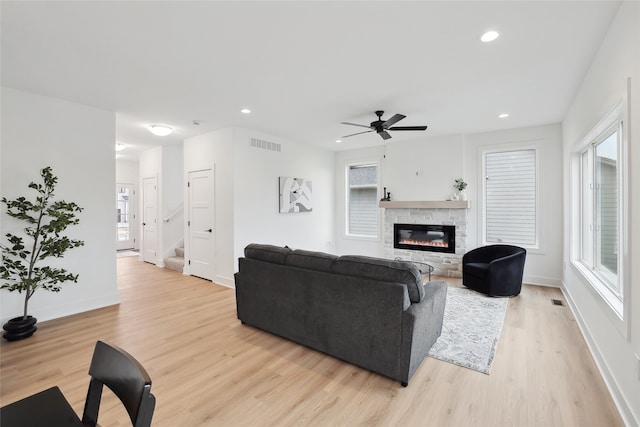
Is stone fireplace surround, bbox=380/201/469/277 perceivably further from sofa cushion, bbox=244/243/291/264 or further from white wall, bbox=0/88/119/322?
white wall, bbox=0/88/119/322

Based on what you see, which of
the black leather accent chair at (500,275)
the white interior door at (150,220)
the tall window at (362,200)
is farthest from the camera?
the tall window at (362,200)

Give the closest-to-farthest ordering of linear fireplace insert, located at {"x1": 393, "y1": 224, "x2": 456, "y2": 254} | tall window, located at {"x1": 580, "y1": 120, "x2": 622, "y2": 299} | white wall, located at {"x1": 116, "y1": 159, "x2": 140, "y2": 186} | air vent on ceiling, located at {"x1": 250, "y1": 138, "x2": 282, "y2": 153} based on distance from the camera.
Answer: tall window, located at {"x1": 580, "y1": 120, "x2": 622, "y2": 299} < air vent on ceiling, located at {"x1": 250, "y1": 138, "x2": 282, "y2": 153} < linear fireplace insert, located at {"x1": 393, "y1": 224, "x2": 456, "y2": 254} < white wall, located at {"x1": 116, "y1": 159, "x2": 140, "y2": 186}

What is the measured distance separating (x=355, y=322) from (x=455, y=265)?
4002 millimetres

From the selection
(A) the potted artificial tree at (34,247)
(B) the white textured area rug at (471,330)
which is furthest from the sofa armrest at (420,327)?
(A) the potted artificial tree at (34,247)

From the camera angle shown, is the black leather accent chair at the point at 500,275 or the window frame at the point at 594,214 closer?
the window frame at the point at 594,214

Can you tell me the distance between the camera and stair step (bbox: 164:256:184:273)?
6107 mm

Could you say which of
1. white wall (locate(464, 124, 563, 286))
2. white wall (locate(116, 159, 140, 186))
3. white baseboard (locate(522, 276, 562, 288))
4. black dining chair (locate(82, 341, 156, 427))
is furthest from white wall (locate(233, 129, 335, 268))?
white wall (locate(116, 159, 140, 186))

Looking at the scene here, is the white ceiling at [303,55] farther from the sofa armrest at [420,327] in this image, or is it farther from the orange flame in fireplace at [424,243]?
the orange flame in fireplace at [424,243]

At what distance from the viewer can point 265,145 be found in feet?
18.1

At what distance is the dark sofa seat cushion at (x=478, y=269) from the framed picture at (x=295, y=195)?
11.1 ft

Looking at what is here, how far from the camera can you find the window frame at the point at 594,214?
6.42ft

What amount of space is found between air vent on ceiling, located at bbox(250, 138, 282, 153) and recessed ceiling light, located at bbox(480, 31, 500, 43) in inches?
151

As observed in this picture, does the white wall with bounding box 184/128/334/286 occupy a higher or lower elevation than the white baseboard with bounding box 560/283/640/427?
higher

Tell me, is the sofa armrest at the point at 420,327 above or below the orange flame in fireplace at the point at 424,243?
below
